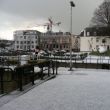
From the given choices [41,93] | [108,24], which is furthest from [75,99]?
[108,24]

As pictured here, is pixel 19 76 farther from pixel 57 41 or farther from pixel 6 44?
pixel 57 41

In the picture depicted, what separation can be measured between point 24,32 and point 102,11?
80.8 m

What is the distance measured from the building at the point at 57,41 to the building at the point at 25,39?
11.9 feet

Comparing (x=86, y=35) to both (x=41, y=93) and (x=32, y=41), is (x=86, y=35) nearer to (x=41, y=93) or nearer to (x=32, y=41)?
(x=32, y=41)

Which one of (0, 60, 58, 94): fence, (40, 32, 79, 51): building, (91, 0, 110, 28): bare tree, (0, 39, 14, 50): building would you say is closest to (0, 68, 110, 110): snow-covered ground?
(0, 60, 58, 94): fence

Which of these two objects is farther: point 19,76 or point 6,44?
point 6,44

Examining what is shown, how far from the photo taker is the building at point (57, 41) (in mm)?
144500

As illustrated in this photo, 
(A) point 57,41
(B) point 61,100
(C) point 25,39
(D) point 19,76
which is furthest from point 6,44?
(B) point 61,100

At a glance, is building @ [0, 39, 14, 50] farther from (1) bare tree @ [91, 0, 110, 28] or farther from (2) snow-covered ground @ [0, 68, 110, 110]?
(2) snow-covered ground @ [0, 68, 110, 110]

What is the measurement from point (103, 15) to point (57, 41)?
69394 mm

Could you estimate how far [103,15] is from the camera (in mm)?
86125

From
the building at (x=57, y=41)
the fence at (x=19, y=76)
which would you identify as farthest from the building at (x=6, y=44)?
the fence at (x=19, y=76)

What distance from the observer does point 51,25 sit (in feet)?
415

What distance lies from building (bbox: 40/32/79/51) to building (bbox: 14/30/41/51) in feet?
11.9
